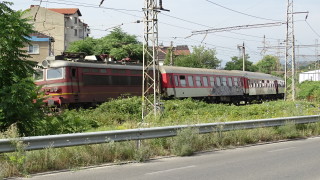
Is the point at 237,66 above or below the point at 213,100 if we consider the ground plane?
above

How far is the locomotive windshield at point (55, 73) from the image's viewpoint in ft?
78.2

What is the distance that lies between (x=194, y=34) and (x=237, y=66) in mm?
53677

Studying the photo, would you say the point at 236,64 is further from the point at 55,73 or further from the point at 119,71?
the point at 55,73

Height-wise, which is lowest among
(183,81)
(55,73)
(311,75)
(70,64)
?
(183,81)

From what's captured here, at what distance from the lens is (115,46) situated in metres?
58.8

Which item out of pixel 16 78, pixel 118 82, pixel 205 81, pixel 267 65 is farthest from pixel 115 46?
pixel 267 65

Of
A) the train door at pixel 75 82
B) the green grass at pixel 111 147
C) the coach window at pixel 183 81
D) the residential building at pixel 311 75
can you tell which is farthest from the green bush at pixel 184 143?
the residential building at pixel 311 75

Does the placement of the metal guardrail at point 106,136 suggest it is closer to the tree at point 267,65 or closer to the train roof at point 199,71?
the train roof at point 199,71

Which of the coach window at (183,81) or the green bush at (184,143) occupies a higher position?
the coach window at (183,81)

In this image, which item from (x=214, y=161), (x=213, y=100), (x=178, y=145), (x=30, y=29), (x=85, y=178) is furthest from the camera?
(x=213, y=100)

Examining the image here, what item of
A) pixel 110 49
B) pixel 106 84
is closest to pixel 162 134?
pixel 106 84

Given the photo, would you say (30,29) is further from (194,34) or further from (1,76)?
(194,34)

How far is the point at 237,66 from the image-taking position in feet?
297

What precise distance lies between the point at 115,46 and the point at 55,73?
3498 centimetres
